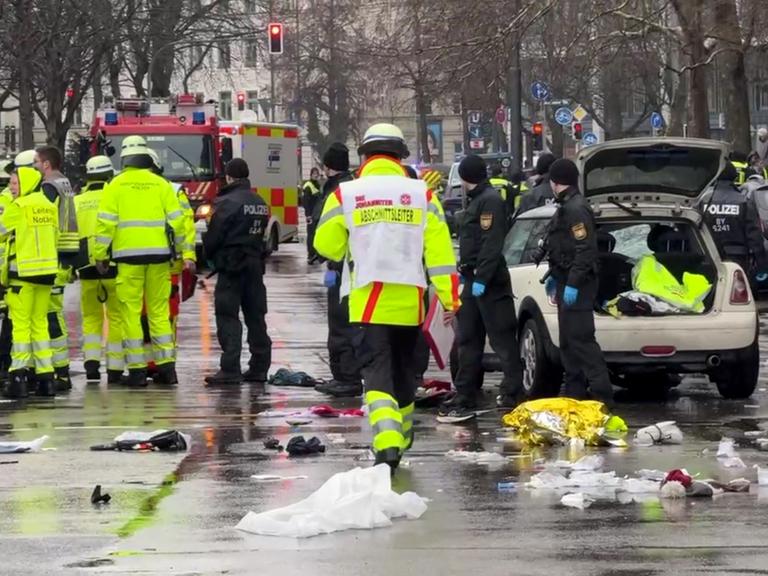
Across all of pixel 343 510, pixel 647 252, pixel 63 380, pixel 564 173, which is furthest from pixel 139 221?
pixel 343 510

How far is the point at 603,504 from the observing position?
834cm

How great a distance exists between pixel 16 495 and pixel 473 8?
22114 millimetres

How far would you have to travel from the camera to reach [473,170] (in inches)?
474

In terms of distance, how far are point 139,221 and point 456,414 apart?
333 centimetres

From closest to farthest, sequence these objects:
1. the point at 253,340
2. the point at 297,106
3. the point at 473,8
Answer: the point at 253,340, the point at 473,8, the point at 297,106

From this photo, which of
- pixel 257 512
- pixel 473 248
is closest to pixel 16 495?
pixel 257 512

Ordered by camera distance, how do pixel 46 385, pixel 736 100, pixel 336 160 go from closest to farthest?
1. pixel 336 160
2. pixel 46 385
3. pixel 736 100

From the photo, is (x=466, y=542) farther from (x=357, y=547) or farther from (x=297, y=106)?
(x=297, y=106)

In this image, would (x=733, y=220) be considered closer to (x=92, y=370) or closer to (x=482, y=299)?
(x=482, y=299)

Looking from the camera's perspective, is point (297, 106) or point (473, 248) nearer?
point (473, 248)

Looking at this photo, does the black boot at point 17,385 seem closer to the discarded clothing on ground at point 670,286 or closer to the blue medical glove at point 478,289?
the blue medical glove at point 478,289

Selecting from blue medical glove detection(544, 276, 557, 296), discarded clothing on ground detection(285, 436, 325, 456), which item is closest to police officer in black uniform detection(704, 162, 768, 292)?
blue medical glove detection(544, 276, 557, 296)

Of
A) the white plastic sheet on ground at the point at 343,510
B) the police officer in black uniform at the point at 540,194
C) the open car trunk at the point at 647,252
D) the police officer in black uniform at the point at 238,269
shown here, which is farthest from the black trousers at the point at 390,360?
the police officer in black uniform at the point at 540,194

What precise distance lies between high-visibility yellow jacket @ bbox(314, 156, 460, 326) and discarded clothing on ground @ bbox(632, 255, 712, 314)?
3.36 m
